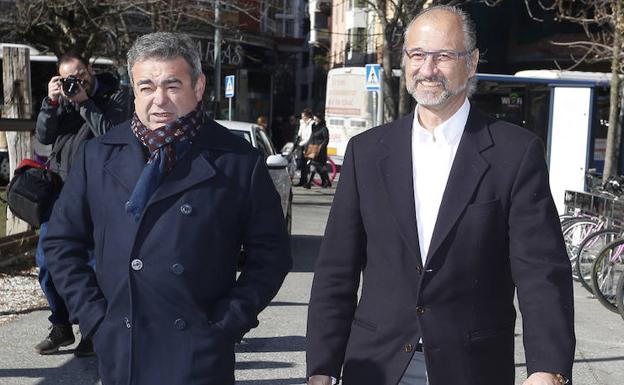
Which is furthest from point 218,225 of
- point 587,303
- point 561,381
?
point 587,303

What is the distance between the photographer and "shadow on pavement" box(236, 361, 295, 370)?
589 centimetres

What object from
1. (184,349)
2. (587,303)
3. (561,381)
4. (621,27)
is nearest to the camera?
(561,381)

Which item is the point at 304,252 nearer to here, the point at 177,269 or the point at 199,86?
the point at 199,86

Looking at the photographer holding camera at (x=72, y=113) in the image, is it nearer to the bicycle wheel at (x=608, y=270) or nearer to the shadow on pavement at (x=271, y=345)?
the shadow on pavement at (x=271, y=345)

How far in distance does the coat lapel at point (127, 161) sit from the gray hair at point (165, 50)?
0.23m

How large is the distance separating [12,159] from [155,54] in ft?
22.5

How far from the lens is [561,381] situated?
8.52ft

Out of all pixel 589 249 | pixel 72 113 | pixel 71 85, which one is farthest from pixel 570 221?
pixel 71 85

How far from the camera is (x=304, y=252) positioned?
35.4 ft

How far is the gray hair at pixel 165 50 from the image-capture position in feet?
9.25

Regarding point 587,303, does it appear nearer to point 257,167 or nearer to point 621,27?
point 621,27

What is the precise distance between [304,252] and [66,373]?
5.42 m

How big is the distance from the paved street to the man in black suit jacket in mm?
2890

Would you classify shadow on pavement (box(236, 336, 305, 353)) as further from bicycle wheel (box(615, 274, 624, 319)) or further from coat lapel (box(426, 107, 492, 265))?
coat lapel (box(426, 107, 492, 265))
